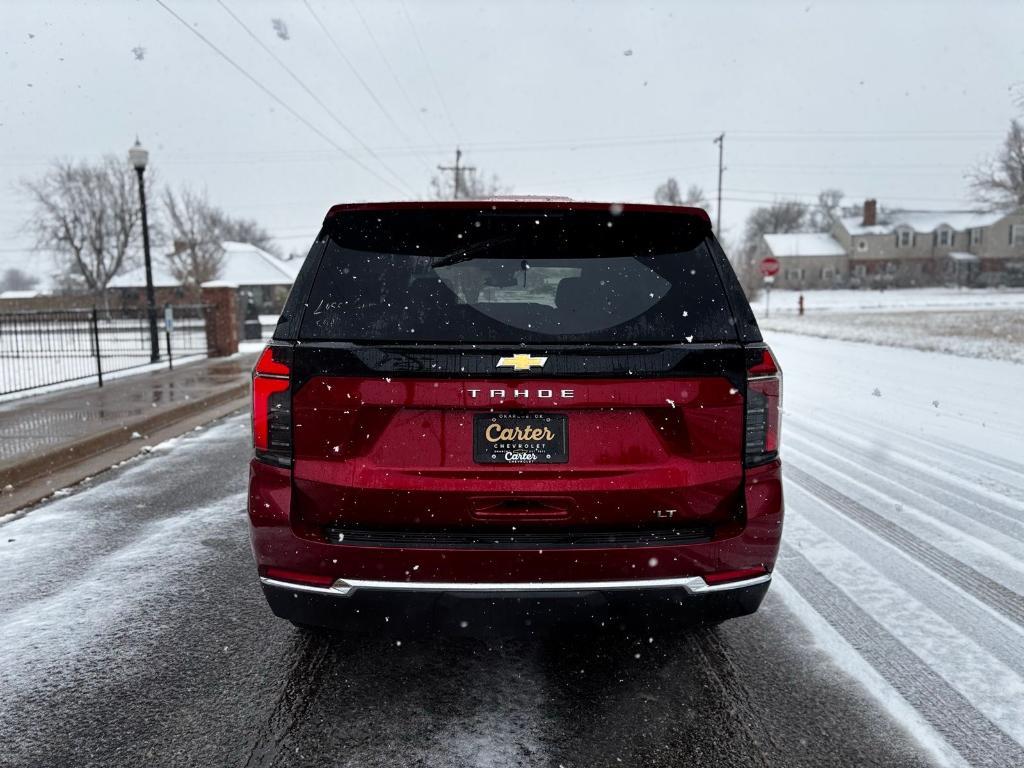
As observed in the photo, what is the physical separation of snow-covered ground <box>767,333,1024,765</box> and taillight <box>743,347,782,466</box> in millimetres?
1157

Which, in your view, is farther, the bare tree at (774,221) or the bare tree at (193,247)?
the bare tree at (774,221)

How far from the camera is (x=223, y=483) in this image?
20.6 feet

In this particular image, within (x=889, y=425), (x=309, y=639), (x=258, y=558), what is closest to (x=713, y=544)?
(x=258, y=558)

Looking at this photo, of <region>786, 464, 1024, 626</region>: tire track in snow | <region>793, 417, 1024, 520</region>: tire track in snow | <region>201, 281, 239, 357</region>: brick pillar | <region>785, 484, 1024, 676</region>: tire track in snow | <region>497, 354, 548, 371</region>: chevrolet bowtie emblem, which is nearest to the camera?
<region>497, 354, 548, 371</region>: chevrolet bowtie emblem

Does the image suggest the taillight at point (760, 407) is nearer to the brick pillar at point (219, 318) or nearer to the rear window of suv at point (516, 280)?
the rear window of suv at point (516, 280)

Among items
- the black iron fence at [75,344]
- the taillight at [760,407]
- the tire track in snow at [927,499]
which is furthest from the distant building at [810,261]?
the taillight at [760,407]

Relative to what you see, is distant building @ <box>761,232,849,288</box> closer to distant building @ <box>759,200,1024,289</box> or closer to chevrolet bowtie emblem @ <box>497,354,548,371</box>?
distant building @ <box>759,200,1024,289</box>

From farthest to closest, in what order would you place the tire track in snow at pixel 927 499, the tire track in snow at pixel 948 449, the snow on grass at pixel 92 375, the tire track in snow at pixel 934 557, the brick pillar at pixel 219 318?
the brick pillar at pixel 219 318
the snow on grass at pixel 92 375
the tire track in snow at pixel 948 449
the tire track in snow at pixel 927 499
the tire track in snow at pixel 934 557

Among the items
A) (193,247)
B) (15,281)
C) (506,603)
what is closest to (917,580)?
(506,603)

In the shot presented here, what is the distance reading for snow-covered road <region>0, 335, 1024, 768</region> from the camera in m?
2.52

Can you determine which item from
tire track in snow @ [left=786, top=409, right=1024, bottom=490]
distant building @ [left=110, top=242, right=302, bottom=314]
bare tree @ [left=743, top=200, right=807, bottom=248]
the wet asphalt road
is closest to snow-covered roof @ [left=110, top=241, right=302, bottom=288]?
distant building @ [left=110, top=242, right=302, bottom=314]

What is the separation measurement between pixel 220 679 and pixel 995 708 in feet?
10.0

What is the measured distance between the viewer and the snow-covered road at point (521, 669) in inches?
99.3

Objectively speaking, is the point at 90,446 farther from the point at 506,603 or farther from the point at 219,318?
the point at 219,318
